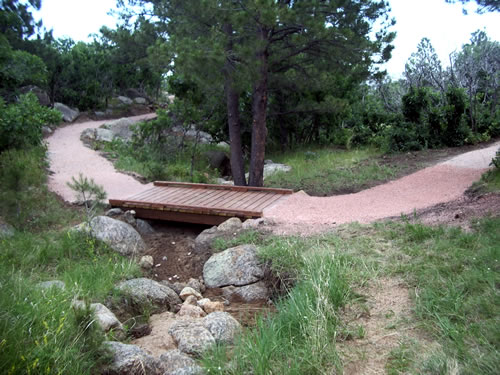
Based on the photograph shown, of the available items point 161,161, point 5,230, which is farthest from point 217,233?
point 161,161

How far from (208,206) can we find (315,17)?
3322 millimetres

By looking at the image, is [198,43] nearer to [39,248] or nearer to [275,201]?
[275,201]

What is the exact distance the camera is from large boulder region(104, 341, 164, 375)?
99.7 inches

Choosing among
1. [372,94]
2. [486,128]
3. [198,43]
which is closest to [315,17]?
[198,43]

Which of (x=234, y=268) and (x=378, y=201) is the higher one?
(x=378, y=201)

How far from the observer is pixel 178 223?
6902 mm

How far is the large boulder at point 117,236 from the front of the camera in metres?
5.37

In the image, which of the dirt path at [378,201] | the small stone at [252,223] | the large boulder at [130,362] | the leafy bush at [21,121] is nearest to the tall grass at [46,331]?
the large boulder at [130,362]

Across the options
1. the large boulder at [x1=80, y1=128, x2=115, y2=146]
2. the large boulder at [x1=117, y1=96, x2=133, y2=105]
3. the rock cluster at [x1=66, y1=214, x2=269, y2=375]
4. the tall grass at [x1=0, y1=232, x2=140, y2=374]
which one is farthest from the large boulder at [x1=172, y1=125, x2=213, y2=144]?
the tall grass at [x1=0, y1=232, x2=140, y2=374]

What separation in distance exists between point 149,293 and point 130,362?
1.50 metres

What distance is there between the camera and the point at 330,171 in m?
9.75

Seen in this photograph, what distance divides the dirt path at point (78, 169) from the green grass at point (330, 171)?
318cm

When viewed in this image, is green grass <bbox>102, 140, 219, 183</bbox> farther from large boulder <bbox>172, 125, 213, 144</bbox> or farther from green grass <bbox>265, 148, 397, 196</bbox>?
green grass <bbox>265, 148, 397, 196</bbox>

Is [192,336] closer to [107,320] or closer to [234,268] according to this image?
[107,320]
